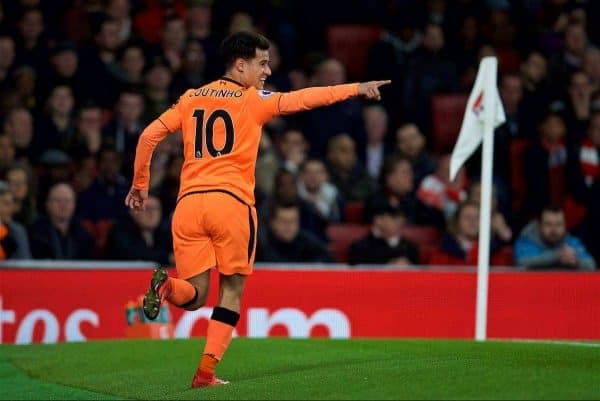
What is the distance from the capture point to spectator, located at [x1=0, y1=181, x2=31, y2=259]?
14.1 metres

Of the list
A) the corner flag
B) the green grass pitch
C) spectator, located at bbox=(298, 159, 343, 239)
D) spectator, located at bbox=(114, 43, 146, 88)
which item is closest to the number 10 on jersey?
the green grass pitch

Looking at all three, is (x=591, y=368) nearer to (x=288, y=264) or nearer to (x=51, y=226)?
(x=288, y=264)

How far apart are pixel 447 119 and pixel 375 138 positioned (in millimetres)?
1149

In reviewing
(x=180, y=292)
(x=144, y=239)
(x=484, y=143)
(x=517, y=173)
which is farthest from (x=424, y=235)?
(x=180, y=292)

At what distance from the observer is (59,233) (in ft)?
47.3

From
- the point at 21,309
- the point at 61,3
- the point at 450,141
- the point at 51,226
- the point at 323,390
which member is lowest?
the point at 323,390

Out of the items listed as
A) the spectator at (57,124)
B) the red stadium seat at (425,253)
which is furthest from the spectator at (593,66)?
the spectator at (57,124)

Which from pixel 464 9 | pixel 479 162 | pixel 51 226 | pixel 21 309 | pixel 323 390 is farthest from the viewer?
pixel 464 9

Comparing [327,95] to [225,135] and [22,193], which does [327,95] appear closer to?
[225,135]

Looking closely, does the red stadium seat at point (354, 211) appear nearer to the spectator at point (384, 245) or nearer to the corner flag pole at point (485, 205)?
the spectator at point (384, 245)

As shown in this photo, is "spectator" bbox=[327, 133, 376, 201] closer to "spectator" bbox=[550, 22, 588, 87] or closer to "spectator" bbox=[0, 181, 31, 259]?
"spectator" bbox=[550, 22, 588, 87]

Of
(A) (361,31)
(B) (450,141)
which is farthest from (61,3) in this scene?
(B) (450,141)

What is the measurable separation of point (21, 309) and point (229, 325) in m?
5.18

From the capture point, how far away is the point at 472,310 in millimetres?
13906
